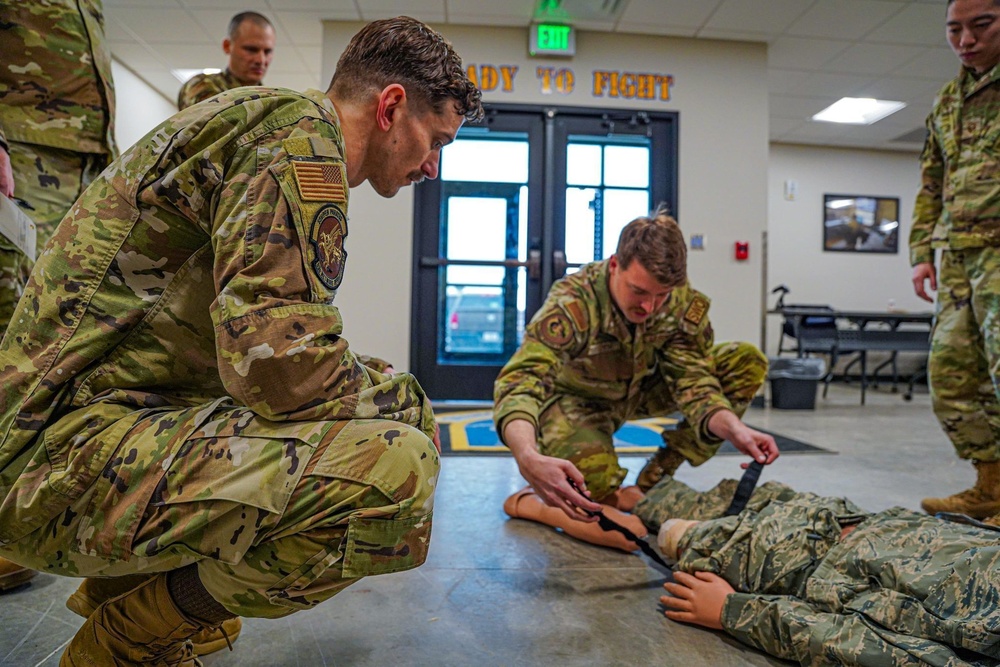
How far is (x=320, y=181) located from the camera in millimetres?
778

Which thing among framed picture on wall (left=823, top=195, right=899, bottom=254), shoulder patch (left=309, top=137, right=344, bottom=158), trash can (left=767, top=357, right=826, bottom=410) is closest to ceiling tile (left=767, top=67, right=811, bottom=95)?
framed picture on wall (left=823, top=195, right=899, bottom=254)

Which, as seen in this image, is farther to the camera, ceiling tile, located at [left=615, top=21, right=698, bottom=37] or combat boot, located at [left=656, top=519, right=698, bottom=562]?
ceiling tile, located at [left=615, top=21, right=698, bottom=37]

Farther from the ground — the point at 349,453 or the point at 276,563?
the point at 349,453

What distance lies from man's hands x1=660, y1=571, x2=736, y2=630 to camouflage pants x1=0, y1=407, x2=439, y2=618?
2.03ft

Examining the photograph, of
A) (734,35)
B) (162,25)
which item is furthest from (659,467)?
(162,25)

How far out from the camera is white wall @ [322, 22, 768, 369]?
446 cm

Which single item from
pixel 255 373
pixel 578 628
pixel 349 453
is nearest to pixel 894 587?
pixel 578 628

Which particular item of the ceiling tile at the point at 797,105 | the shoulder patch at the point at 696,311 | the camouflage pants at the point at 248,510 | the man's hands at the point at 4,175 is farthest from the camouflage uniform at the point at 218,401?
the ceiling tile at the point at 797,105

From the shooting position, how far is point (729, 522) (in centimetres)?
132

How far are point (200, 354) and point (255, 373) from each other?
7.5 inches

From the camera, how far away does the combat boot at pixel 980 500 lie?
1.91m

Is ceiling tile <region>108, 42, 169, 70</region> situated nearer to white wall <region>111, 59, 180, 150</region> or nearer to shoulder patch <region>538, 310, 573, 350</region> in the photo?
white wall <region>111, 59, 180, 150</region>

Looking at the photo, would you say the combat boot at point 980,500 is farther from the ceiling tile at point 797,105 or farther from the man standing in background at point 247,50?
the ceiling tile at point 797,105

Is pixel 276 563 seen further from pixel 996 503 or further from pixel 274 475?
pixel 996 503
